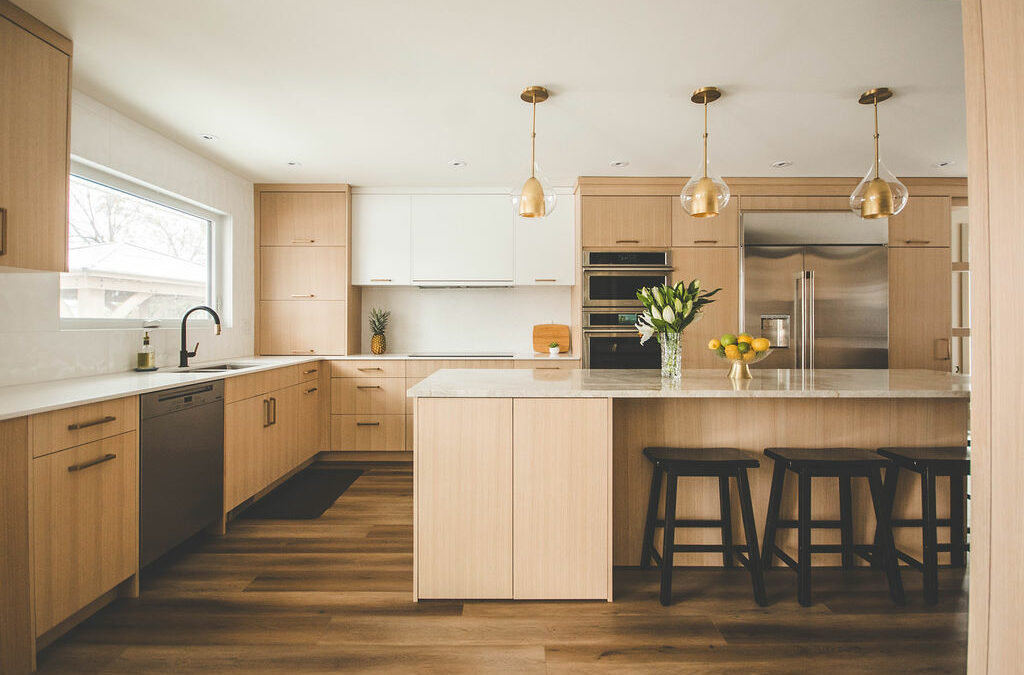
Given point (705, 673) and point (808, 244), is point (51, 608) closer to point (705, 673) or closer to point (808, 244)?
point (705, 673)

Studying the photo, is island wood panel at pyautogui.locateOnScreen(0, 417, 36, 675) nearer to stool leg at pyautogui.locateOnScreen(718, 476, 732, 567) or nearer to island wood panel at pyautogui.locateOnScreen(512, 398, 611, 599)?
island wood panel at pyautogui.locateOnScreen(512, 398, 611, 599)

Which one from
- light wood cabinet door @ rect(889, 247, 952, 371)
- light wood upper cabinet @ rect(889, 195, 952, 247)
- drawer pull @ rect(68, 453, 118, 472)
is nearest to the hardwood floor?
drawer pull @ rect(68, 453, 118, 472)

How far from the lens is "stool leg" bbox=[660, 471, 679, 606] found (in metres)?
2.17

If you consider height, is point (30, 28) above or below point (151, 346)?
above

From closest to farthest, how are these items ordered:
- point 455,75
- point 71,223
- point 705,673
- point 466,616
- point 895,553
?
point 705,673
point 466,616
point 895,553
point 455,75
point 71,223

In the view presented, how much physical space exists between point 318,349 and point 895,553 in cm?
421

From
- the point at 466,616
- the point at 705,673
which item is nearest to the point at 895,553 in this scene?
the point at 705,673

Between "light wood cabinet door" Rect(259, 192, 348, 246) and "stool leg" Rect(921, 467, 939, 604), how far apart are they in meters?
4.29

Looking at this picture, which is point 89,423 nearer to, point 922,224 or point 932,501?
point 932,501

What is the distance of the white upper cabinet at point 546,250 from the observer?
4.84 metres

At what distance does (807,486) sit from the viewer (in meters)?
2.20

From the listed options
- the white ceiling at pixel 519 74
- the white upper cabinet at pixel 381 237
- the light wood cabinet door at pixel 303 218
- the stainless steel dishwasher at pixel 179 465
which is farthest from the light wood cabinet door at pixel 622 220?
the stainless steel dishwasher at pixel 179 465

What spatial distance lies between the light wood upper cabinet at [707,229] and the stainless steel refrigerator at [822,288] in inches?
7.8

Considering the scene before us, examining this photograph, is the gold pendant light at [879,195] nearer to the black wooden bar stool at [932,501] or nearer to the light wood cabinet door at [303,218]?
the black wooden bar stool at [932,501]
